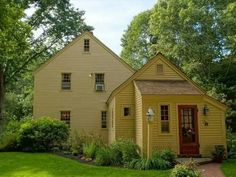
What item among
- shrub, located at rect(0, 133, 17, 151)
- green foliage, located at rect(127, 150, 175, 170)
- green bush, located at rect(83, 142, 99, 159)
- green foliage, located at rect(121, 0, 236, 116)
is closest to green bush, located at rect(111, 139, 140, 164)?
green foliage, located at rect(127, 150, 175, 170)

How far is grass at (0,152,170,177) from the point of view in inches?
535

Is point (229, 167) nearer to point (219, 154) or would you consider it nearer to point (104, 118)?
point (219, 154)

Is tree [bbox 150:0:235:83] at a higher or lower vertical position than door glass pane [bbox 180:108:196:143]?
higher

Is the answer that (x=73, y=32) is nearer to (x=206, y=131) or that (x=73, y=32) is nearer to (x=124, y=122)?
Result: (x=124, y=122)

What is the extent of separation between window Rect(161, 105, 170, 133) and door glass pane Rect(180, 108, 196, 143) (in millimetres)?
811

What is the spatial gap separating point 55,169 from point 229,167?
24.4ft

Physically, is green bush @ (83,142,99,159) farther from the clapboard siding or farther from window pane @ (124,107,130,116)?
the clapboard siding

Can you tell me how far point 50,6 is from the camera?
34.0 metres

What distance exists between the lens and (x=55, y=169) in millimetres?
14828

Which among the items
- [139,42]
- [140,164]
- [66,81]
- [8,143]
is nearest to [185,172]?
[140,164]

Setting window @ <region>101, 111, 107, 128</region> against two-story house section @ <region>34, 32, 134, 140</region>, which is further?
window @ <region>101, 111, 107, 128</region>

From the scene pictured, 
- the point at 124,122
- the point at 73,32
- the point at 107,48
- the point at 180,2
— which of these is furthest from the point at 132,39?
the point at 124,122

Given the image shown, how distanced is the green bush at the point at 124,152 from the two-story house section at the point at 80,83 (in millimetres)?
10307

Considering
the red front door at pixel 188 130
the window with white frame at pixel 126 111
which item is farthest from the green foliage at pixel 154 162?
the window with white frame at pixel 126 111
